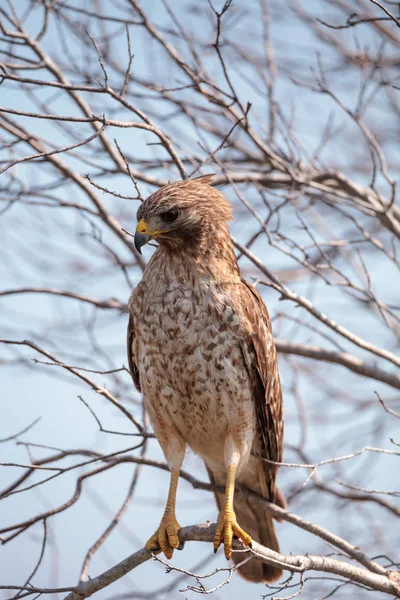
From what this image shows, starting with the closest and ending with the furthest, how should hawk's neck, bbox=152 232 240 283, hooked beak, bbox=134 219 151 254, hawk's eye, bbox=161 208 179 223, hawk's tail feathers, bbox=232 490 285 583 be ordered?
hooked beak, bbox=134 219 151 254
hawk's eye, bbox=161 208 179 223
hawk's neck, bbox=152 232 240 283
hawk's tail feathers, bbox=232 490 285 583

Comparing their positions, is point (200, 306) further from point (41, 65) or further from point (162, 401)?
point (41, 65)

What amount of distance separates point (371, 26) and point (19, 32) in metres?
3.09

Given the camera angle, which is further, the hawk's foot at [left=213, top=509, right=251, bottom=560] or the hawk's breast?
the hawk's breast

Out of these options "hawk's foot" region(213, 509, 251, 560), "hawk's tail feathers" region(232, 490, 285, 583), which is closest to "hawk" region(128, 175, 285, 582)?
"hawk's foot" region(213, 509, 251, 560)

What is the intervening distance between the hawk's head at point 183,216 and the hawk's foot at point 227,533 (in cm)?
137

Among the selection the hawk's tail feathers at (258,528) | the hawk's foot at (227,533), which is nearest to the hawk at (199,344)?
the hawk's foot at (227,533)

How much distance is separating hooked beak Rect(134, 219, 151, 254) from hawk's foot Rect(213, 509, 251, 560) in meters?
1.39

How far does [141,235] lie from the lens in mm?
3723

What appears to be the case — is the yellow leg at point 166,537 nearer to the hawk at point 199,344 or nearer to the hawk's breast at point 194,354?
the hawk at point 199,344

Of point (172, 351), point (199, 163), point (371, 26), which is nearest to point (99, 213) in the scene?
point (199, 163)

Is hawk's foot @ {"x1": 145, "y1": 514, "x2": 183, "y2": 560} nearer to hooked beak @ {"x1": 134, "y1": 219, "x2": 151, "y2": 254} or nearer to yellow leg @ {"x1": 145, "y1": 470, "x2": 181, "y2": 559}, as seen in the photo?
yellow leg @ {"x1": 145, "y1": 470, "x2": 181, "y2": 559}

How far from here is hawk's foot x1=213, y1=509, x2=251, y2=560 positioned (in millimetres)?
3730

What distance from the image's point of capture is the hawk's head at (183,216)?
3.78m

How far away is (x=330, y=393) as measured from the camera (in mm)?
7660
